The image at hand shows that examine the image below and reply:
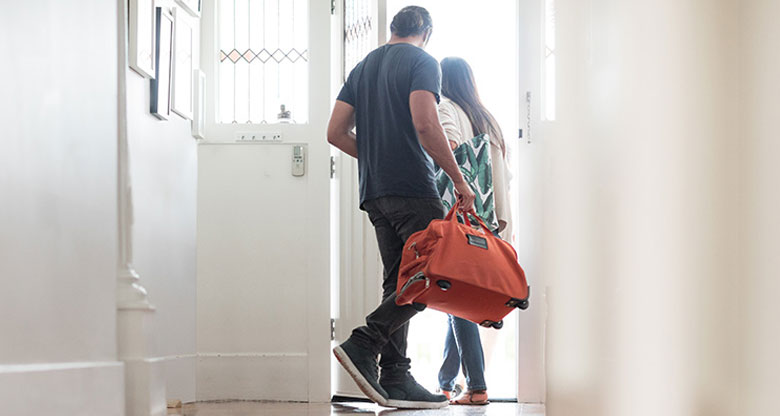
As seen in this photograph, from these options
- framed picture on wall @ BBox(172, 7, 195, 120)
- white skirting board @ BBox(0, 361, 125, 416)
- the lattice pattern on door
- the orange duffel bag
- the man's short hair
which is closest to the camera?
white skirting board @ BBox(0, 361, 125, 416)

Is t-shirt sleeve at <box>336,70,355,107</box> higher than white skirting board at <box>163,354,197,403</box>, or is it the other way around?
t-shirt sleeve at <box>336,70,355,107</box>

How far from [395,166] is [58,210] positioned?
118cm

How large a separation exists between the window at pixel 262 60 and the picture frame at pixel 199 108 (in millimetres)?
75

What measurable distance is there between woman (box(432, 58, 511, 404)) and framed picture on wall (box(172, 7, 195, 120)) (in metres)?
1.00

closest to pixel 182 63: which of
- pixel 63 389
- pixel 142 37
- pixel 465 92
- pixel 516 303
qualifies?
pixel 142 37

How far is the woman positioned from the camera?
3268 millimetres

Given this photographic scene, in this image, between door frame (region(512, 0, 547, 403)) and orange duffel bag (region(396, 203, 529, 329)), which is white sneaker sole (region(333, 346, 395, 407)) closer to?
orange duffel bag (region(396, 203, 529, 329))

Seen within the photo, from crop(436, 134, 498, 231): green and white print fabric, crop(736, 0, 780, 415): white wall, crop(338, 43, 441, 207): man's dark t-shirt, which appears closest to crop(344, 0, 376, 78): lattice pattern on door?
crop(436, 134, 498, 231): green and white print fabric

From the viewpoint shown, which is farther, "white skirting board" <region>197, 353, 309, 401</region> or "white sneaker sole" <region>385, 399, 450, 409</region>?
"white skirting board" <region>197, 353, 309, 401</region>

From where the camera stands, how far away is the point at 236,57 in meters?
3.94

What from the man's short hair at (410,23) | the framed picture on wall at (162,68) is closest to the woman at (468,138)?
the man's short hair at (410,23)

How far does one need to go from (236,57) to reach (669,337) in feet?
11.5

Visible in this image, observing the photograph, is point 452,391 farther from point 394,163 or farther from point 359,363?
point 394,163

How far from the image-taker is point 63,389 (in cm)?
185
